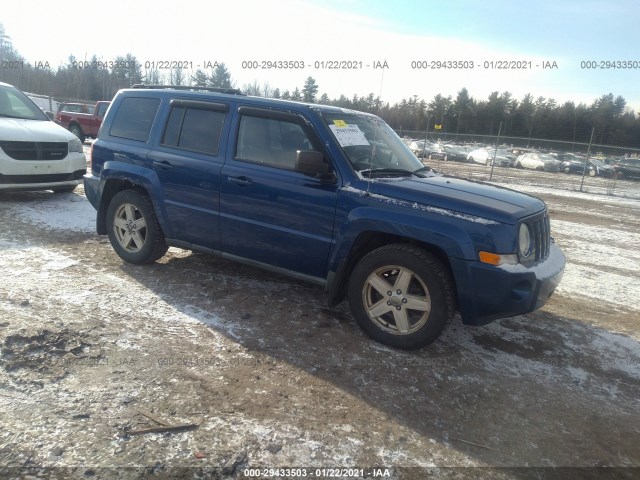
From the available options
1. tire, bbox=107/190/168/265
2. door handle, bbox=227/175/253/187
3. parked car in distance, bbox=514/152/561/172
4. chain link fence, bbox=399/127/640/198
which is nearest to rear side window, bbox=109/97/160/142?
tire, bbox=107/190/168/265

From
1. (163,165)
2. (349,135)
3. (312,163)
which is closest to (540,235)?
(349,135)

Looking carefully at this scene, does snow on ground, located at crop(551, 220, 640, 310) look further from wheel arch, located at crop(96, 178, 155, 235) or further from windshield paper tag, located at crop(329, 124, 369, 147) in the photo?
wheel arch, located at crop(96, 178, 155, 235)

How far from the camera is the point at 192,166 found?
14.9 feet

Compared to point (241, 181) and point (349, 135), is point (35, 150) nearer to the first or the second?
point (241, 181)

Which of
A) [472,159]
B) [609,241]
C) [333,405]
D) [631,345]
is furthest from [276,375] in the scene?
[472,159]

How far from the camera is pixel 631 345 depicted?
165 inches

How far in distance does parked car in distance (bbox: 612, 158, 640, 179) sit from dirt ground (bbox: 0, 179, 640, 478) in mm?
22601

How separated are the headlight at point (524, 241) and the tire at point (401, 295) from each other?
1.84ft

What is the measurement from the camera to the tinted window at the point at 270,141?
4.14 metres

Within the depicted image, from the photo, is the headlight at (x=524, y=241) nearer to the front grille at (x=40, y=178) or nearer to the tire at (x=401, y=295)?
the tire at (x=401, y=295)

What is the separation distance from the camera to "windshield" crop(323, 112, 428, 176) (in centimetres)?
405

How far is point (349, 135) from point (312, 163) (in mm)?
608

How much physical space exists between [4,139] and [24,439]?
6460 millimetres

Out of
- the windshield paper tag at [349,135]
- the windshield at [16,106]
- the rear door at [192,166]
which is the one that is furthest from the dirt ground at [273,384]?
the windshield at [16,106]
